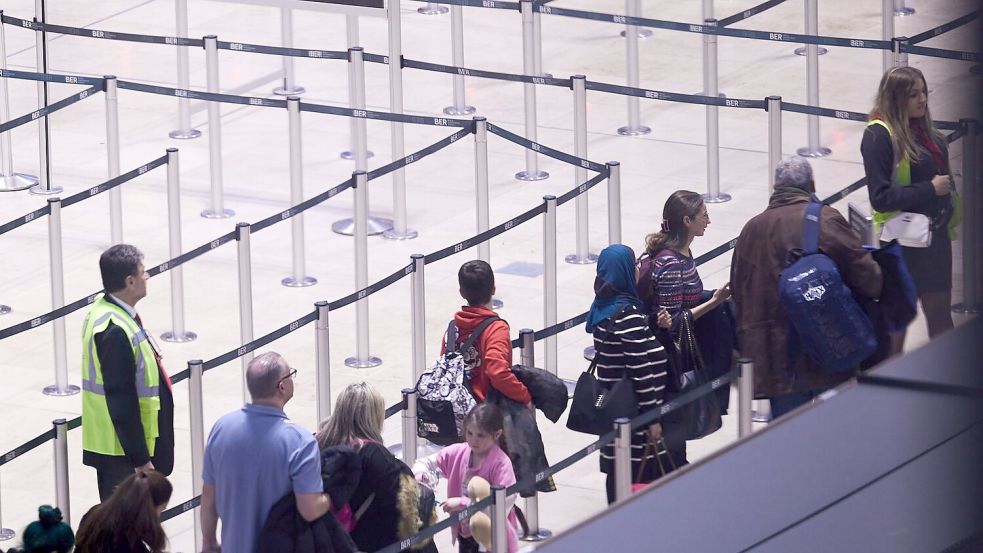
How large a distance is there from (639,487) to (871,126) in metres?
1.91

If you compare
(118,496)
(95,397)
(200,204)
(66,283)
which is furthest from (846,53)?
(118,496)

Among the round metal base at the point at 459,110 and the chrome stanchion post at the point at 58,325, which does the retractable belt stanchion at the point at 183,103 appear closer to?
the round metal base at the point at 459,110

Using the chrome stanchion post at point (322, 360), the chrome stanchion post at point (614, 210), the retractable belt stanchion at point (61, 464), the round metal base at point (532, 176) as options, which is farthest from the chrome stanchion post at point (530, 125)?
the retractable belt stanchion at point (61, 464)

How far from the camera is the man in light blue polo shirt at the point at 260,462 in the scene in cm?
652

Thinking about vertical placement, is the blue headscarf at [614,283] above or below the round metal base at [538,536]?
above

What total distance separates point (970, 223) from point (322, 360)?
4.73m

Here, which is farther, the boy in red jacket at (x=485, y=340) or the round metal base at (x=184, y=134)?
the round metal base at (x=184, y=134)

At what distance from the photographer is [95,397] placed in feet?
25.1

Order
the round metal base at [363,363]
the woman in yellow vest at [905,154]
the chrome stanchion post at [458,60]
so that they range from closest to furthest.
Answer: the woman in yellow vest at [905,154] → the round metal base at [363,363] → the chrome stanchion post at [458,60]

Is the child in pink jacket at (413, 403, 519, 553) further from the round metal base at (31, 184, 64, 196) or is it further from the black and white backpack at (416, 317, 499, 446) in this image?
the round metal base at (31, 184, 64, 196)

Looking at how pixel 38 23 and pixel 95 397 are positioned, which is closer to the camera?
pixel 95 397

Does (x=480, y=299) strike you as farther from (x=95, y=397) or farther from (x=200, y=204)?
(x=200, y=204)

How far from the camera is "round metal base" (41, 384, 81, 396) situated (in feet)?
33.1

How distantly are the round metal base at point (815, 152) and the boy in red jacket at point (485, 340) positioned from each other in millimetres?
5341
